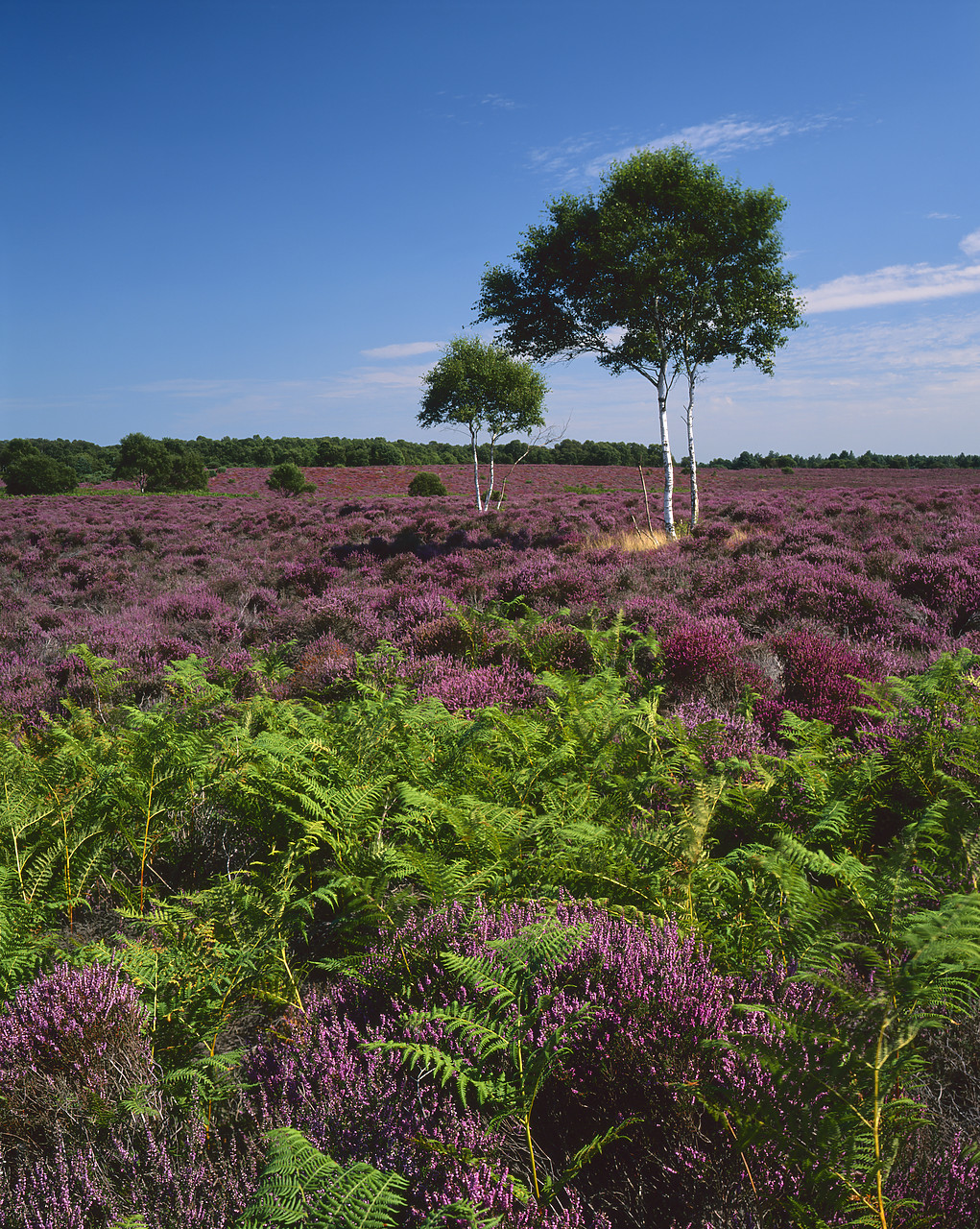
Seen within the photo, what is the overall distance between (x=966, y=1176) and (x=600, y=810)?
5.19 ft

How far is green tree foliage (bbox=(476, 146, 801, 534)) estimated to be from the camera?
42.9 ft

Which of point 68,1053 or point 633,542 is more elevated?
point 633,542

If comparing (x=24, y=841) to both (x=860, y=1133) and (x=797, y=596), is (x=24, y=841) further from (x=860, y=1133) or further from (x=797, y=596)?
(x=797, y=596)

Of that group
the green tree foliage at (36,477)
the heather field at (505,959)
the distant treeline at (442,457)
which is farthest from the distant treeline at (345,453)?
the heather field at (505,959)

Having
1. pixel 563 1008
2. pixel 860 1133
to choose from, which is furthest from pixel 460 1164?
pixel 860 1133

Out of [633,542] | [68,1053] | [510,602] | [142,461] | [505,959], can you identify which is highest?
[142,461]

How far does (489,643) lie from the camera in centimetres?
617

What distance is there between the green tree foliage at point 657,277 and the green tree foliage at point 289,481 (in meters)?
27.0

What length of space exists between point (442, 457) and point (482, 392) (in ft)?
178

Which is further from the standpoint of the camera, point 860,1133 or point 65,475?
point 65,475

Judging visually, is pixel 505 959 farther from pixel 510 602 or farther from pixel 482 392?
pixel 482 392

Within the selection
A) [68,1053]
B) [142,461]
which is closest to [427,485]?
[142,461]

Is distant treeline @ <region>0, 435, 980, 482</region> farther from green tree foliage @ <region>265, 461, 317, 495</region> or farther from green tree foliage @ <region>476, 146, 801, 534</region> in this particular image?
green tree foliage @ <region>476, 146, 801, 534</region>

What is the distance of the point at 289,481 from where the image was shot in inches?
1572
